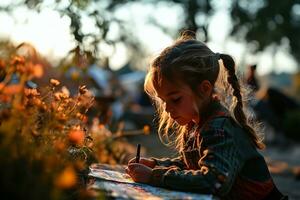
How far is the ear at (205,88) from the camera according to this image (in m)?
2.93

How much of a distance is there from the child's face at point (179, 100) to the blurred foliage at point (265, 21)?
2240 cm

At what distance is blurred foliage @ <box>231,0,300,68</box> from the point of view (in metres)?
26.2

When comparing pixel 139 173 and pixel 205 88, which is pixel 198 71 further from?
pixel 139 173

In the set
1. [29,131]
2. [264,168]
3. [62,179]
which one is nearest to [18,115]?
[29,131]

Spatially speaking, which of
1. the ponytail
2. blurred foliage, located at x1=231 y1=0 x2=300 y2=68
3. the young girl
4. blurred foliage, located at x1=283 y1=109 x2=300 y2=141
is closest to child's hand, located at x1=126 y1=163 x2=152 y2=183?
the young girl

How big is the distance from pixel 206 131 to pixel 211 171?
0.26 metres

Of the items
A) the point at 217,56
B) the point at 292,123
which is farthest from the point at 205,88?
the point at 292,123

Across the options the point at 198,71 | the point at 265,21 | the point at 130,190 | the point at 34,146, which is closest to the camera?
the point at 34,146

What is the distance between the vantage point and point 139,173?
9.14 feet

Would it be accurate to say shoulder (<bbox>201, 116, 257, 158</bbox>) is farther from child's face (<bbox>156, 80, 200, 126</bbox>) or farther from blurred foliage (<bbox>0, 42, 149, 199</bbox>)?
blurred foliage (<bbox>0, 42, 149, 199</bbox>)

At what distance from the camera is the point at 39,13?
407 cm

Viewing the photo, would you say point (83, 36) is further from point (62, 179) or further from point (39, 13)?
point (62, 179)

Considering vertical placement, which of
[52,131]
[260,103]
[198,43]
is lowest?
[260,103]

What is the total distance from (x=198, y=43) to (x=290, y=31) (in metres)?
28.7
